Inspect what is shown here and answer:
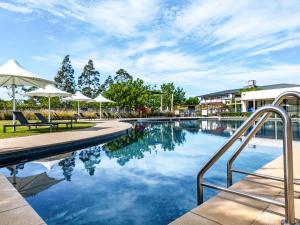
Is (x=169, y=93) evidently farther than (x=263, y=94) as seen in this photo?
Yes

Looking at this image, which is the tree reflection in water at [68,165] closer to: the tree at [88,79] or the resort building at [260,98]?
the resort building at [260,98]

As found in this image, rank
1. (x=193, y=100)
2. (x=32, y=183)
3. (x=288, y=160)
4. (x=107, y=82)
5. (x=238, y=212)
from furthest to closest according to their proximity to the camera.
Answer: (x=193, y=100), (x=107, y=82), (x=32, y=183), (x=238, y=212), (x=288, y=160)

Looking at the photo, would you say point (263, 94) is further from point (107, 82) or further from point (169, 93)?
point (107, 82)

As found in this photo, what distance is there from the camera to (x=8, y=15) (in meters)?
13.7

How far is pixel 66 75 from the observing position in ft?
156

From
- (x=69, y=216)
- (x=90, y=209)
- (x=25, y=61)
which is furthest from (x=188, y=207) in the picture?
(x=25, y=61)

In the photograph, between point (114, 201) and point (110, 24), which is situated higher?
point (110, 24)

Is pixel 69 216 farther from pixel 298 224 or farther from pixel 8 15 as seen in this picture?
pixel 8 15

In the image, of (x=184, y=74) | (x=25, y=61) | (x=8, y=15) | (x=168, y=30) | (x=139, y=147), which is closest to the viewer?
(x=139, y=147)

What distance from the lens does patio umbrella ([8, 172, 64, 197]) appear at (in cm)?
428

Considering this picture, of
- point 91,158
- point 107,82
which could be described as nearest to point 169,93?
point 107,82

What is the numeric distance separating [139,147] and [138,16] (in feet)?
30.4

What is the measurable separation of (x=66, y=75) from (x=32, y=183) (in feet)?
153

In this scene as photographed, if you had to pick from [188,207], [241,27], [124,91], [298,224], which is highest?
[241,27]
